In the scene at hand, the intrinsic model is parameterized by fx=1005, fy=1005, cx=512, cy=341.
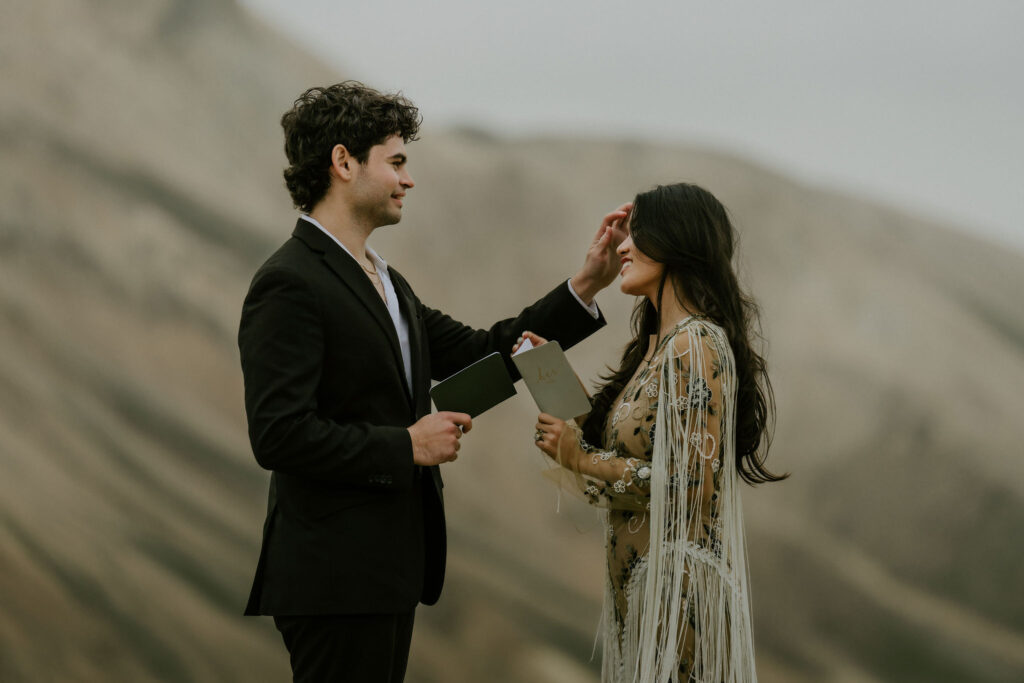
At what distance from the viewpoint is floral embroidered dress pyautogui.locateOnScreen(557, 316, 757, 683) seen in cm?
190

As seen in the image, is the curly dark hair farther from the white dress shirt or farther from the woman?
the woman

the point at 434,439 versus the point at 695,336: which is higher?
the point at 695,336

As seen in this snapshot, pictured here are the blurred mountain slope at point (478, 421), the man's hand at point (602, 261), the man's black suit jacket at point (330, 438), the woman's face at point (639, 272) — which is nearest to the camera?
the man's black suit jacket at point (330, 438)

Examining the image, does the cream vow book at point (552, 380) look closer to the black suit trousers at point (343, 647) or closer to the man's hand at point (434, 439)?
the man's hand at point (434, 439)

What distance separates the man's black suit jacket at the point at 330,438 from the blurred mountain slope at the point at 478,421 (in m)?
1.48

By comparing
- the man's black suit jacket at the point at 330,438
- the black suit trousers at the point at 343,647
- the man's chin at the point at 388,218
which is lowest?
the black suit trousers at the point at 343,647

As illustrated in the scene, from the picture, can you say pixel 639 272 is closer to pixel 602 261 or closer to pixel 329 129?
pixel 602 261

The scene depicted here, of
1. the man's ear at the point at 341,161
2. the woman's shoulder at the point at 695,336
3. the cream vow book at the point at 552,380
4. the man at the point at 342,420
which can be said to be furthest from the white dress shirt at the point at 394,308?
the woman's shoulder at the point at 695,336

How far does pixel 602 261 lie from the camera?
7.66 feet

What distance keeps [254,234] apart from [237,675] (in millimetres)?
1498

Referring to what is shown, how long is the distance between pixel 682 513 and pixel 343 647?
0.68 meters

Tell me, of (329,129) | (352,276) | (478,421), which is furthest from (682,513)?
(478,421)

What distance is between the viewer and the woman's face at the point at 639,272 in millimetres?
2057

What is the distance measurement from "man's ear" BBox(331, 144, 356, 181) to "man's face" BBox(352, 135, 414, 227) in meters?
0.02
